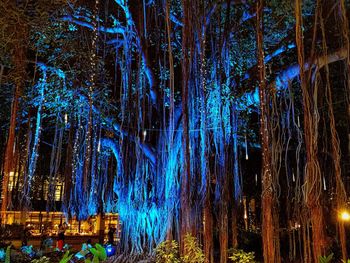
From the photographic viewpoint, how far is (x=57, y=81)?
599cm

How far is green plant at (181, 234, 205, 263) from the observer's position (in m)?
3.49

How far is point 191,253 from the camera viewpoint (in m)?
3.58

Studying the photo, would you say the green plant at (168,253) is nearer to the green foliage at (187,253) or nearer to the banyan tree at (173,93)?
the green foliage at (187,253)

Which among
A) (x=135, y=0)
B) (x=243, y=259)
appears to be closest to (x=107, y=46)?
(x=135, y=0)

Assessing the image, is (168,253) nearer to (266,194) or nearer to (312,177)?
(266,194)

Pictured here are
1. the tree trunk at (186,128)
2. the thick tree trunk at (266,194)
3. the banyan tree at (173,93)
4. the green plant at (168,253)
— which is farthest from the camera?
the banyan tree at (173,93)

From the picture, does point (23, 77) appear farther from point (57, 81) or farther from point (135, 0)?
point (135, 0)

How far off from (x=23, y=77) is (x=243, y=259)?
352 centimetres

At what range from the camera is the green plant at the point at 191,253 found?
11.5 ft

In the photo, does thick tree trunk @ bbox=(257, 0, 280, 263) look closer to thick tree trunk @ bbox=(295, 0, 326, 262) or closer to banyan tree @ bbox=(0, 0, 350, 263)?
banyan tree @ bbox=(0, 0, 350, 263)

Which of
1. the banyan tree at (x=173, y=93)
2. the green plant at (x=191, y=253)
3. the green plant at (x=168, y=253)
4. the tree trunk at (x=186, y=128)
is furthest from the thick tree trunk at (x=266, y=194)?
the green plant at (x=168, y=253)

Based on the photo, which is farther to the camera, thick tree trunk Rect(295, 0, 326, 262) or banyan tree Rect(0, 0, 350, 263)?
banyan tree Rect(0, 0, 350, 263)

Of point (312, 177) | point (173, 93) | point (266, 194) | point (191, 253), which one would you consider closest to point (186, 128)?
point (173, 93)

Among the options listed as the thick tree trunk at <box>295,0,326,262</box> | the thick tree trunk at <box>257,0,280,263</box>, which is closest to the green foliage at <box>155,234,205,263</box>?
the thick tree trunk at <box>257,0,280,263</box>
